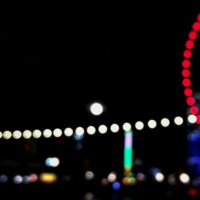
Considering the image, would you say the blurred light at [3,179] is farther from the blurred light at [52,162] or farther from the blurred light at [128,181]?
the blurred light at [128,181]

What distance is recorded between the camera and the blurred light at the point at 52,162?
13.5 feet

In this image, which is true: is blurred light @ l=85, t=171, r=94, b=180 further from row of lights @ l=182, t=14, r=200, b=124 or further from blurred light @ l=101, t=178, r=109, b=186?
row of lights @ l=182, t=14, r=200, b=124

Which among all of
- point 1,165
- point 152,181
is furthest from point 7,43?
point 152,181

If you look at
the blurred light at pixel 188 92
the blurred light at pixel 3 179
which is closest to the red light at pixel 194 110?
the blurred light at pixel 188 92

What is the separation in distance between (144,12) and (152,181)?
4.84 feet

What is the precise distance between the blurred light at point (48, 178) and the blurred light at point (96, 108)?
0.63 m

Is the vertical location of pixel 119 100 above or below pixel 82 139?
above

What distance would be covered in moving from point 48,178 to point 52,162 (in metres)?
0.37

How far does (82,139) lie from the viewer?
13.9ft

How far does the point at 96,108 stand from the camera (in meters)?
4.14

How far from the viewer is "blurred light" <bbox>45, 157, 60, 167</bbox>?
4129mm

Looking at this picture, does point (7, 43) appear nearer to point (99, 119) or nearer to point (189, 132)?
point (99, 119)

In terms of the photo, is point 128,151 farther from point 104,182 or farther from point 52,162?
point 104,182

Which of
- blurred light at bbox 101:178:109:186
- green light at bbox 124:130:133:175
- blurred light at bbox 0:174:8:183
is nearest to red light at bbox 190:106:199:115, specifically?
blurred light at bbox 101:178:109:186
